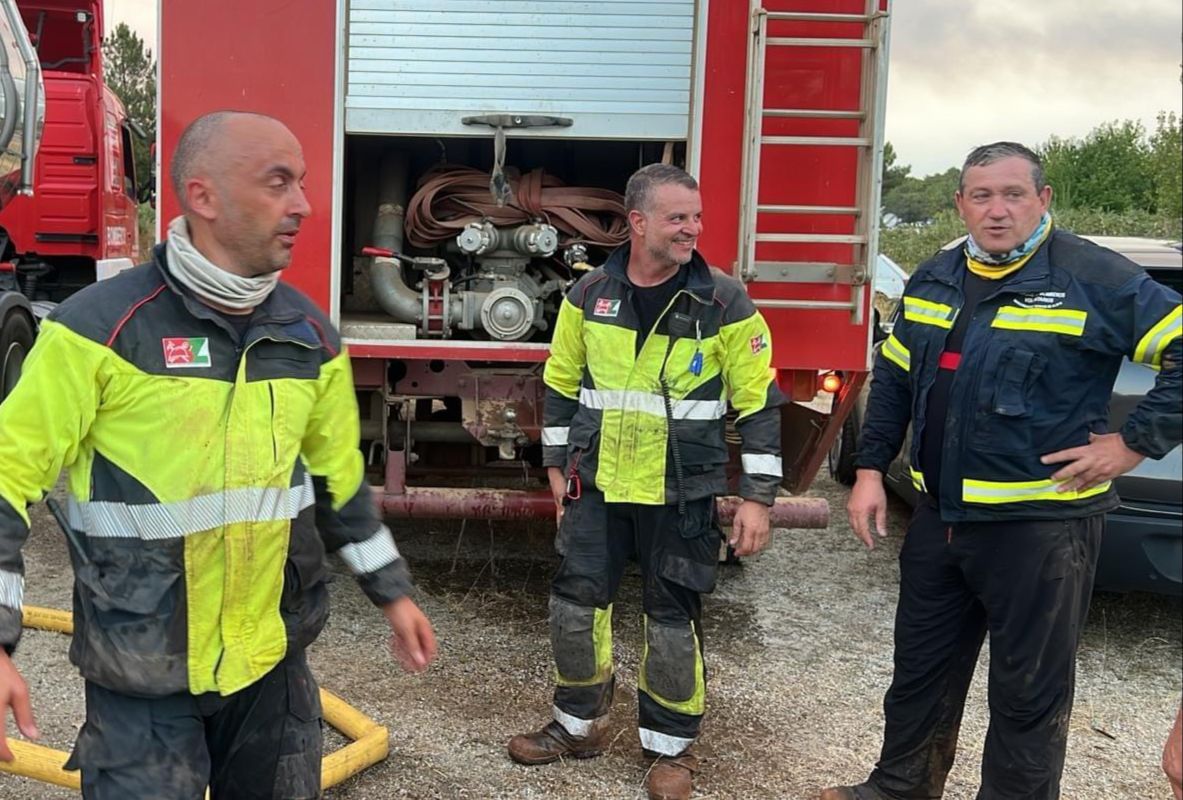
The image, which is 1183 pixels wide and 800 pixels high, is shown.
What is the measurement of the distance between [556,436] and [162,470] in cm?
166

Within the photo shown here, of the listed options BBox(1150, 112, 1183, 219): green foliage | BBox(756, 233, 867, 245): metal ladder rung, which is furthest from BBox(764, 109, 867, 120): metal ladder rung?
BBox(1150, 112, 1183, 219): green foliage

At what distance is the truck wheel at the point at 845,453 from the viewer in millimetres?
7019

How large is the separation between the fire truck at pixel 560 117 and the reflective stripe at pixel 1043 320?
1371 millimetres

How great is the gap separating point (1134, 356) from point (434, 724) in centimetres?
240

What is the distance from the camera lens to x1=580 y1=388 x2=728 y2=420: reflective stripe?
323 centimetres

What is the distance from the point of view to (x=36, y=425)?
184 centimetres

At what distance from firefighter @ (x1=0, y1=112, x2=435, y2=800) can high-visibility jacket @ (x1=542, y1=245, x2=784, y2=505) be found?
130 centimetres

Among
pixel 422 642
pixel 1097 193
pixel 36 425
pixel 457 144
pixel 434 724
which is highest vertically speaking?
pixel 1097 193

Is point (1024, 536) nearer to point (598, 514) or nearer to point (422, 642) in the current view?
point (598, 514)

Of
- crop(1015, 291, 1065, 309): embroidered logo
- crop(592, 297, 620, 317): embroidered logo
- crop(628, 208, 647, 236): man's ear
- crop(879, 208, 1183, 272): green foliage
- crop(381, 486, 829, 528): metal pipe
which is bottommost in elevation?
crop(381, 486, 829, 528): metal pipe

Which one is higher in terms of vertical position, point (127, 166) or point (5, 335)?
point (127, 166)

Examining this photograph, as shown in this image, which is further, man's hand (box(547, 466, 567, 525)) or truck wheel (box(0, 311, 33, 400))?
truck wheel (box(0, 311, 33, 400))

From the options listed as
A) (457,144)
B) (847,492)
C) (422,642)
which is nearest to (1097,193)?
(847,492)

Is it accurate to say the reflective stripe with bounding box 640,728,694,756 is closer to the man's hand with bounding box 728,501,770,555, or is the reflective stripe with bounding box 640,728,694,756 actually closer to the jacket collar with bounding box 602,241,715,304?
the man's hand with bounding box 728,501,770,555
